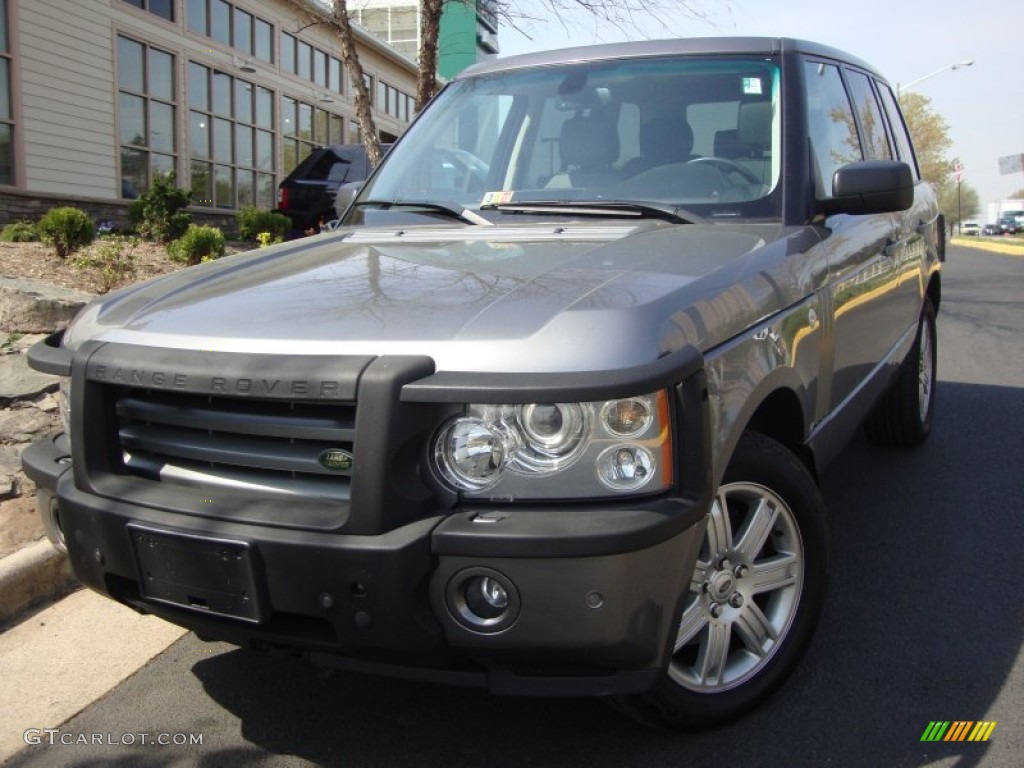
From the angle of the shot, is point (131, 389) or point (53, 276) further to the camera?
point (53, 276)

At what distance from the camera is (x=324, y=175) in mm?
13656

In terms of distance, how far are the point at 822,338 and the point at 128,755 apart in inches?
95.5

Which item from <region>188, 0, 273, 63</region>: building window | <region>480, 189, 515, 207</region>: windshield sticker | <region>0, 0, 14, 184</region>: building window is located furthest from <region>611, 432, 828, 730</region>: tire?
<region>188, 0, 273, 63</region>: building window

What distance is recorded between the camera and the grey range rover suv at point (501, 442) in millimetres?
2059

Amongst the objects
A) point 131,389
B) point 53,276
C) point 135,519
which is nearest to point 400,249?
point 131,389

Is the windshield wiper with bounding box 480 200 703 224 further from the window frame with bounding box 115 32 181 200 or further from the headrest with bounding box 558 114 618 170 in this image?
the window frame with bounding box 115 32 181 200

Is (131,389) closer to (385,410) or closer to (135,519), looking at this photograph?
(135,519)

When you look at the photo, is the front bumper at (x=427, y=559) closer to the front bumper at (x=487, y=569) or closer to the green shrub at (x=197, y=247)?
the front bumper at (x=487, y=569)

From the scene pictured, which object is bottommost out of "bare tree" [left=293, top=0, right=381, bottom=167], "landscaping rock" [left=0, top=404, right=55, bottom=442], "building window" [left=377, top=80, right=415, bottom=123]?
"landscaping rock" [left=0, top=404, right=55, bottom=442]

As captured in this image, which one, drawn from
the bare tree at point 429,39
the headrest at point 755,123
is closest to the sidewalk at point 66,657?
the headrest at point 755,123

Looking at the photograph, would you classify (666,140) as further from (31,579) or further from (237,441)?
(31,579)

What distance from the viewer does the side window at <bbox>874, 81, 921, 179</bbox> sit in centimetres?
530

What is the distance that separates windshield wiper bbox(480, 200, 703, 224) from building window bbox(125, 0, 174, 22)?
1465 centimetres

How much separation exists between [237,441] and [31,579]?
1.75 meters
